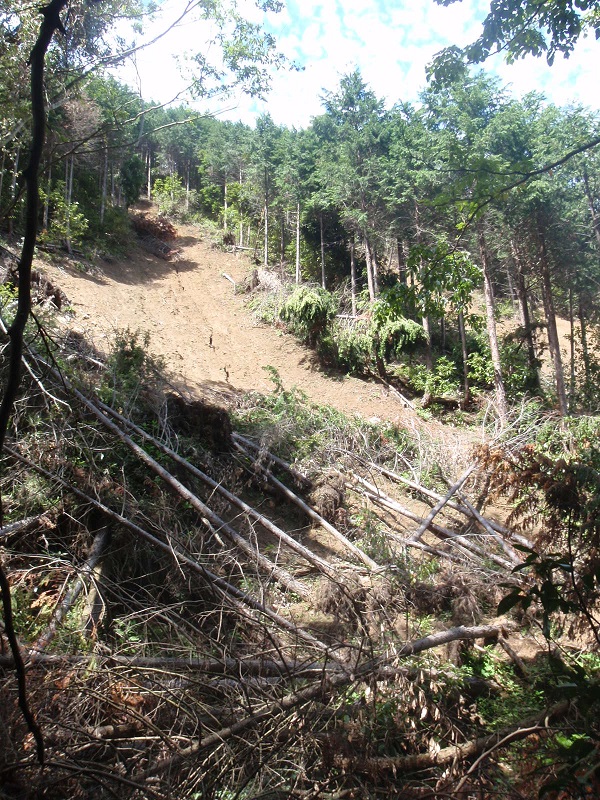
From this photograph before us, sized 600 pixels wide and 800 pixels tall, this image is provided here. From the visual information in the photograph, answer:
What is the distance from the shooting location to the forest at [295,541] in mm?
2885

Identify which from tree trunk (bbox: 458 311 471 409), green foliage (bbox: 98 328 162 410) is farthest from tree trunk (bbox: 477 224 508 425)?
green foliage (bbox: 98 328 162 410)

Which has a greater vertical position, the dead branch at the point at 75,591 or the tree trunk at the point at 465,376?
the tree trunk at the point at 465,376

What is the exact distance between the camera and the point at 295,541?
657 centimetres

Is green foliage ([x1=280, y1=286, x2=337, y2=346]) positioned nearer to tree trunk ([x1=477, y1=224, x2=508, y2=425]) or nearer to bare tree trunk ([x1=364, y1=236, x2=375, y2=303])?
bare tree trunk ([x1=364, y1=236, x2=375, y2=303])

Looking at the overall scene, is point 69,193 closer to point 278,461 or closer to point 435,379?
point 435,379

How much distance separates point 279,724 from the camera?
3230 millimetres

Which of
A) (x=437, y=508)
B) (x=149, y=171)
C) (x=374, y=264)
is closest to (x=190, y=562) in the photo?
(x=437, y=508)

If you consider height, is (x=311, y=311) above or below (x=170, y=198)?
below

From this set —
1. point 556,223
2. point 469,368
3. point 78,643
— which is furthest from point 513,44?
point 469,368

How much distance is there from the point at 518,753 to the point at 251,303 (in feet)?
63.4

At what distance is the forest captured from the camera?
288 centimetres

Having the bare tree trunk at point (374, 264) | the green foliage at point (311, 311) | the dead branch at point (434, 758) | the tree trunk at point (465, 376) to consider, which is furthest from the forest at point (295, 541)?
the bare tree trunk at point (374, 264)

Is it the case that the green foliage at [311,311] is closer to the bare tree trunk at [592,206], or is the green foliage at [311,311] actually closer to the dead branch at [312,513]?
the bare tree trunk at [592,206]

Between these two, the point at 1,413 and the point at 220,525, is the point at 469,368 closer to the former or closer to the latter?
the point at 220,525
